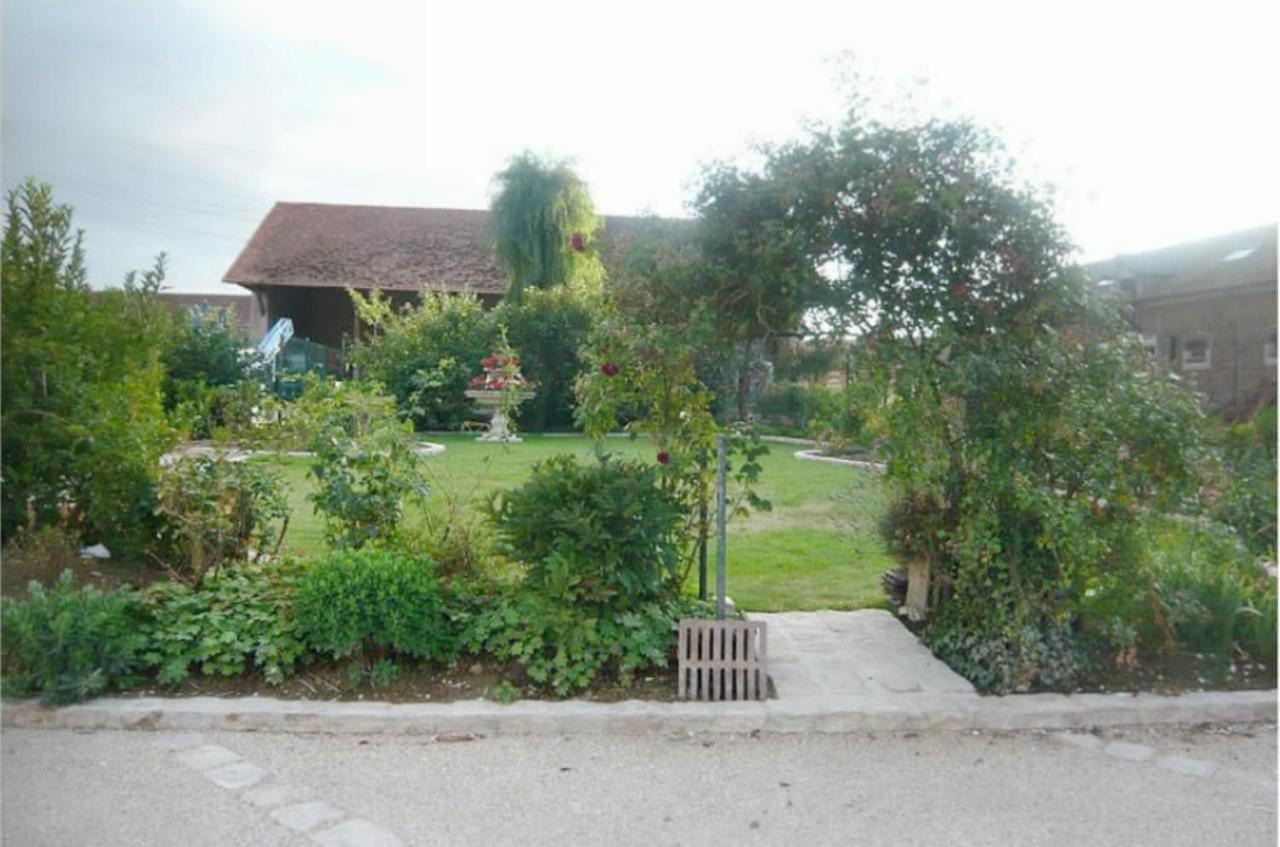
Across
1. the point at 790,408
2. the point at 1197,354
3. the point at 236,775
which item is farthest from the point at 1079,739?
the point at 790,408

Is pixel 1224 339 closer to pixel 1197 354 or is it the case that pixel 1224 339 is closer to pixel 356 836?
pixel 1197 354

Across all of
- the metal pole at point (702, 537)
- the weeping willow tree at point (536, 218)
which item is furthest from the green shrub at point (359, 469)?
the weeping willow tree at point (536, 218)

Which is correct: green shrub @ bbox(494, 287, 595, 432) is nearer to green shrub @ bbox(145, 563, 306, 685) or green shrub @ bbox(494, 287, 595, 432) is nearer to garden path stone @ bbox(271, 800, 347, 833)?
green shrub @ bbox(145, 563, 306, 685)

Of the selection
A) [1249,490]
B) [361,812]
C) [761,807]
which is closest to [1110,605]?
[1249,490]

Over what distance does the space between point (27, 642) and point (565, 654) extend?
2.30 metres

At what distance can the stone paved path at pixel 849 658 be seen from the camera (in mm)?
4613

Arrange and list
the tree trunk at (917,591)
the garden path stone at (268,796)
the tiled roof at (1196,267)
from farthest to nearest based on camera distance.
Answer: the tree trunk at (917,591)
the tiled roof at (1196,267)
the garden path stone at (268,796)

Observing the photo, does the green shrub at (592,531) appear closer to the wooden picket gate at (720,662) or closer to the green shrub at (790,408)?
the wooden picket gate at (720,662)

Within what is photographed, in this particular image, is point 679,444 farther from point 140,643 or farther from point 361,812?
point 140,643

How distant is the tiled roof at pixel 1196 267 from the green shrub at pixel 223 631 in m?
4.25

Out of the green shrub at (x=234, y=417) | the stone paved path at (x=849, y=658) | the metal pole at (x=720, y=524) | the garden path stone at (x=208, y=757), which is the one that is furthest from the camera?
the green shrub at (x=234, y=417)

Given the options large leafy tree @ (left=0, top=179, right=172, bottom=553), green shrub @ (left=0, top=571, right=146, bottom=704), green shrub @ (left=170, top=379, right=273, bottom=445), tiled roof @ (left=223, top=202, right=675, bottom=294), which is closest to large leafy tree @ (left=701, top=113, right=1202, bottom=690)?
green shrub @ (left=170, top=379, right=273, bottom=445)

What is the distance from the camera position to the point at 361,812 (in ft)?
11.2

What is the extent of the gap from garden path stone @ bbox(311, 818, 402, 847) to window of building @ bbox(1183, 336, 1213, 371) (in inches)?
178
